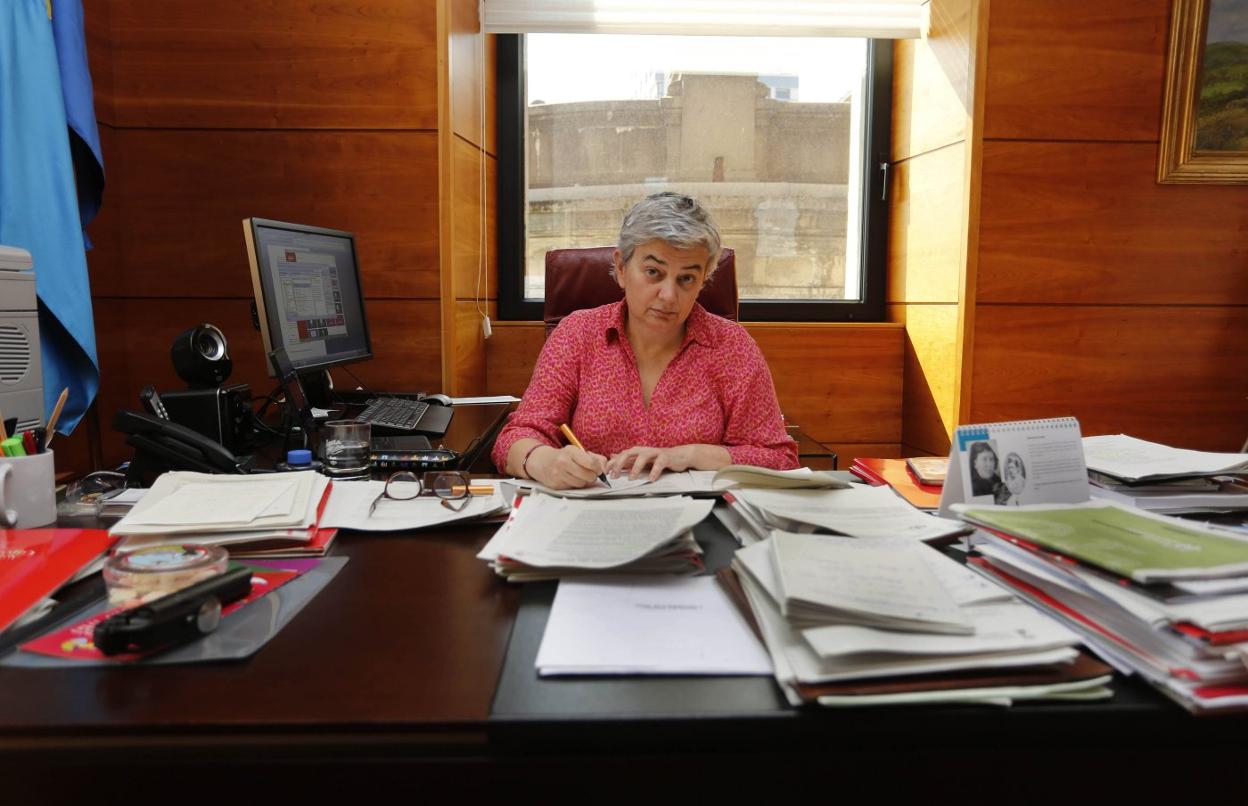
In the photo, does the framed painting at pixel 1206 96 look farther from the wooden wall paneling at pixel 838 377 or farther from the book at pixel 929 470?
the book at pixel 929 470

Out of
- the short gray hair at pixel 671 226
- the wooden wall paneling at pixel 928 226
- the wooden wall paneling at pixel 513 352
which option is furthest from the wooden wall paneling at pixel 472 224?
the wooden wall paneling at pixel 928 226

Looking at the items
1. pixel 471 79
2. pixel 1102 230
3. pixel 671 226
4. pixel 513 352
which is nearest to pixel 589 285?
pixel 671 226

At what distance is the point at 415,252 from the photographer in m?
2.62

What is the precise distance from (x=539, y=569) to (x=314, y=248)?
5.13 feet

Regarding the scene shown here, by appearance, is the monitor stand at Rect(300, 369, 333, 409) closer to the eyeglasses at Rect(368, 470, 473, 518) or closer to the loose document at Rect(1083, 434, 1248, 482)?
the eyeglasses at Rect(368, 470, 473, 518)

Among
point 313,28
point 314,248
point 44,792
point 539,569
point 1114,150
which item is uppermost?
point 313,28

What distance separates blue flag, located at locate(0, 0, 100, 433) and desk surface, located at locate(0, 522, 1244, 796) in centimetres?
172

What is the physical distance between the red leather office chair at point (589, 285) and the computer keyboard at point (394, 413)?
1.42ft

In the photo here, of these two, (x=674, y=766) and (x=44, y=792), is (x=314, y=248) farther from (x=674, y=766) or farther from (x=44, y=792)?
(x=674, y=766)

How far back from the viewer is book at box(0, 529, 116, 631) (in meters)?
0.81

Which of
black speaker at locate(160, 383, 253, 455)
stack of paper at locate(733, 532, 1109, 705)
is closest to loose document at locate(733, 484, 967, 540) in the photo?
stack of paper at locate(733, 532, 1109, 705)

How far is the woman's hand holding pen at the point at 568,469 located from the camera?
1324 mm

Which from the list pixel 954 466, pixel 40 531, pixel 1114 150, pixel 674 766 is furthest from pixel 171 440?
pixel 1114 150

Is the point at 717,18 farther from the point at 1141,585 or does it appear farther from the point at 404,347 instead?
Answer: the point at 1141,585
